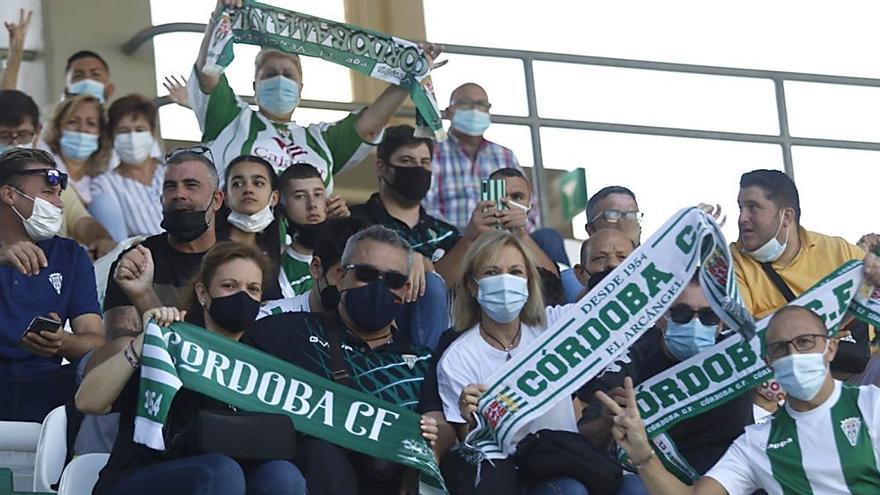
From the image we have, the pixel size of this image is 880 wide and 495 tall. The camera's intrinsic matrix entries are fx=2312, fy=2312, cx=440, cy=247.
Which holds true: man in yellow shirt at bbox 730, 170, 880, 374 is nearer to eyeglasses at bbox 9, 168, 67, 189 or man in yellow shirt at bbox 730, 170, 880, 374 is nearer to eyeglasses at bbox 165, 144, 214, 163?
eyeglasses at bbox 165, 144, 214, 163

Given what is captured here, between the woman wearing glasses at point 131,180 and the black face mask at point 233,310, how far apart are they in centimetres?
317

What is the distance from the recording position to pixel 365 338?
8602 mm

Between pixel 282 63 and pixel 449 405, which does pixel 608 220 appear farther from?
pixel 449 405

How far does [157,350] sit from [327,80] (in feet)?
24.3

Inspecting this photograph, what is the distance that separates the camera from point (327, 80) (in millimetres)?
15086

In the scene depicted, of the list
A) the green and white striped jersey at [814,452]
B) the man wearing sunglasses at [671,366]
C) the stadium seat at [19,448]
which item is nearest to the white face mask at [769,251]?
the man wearing sunglasses at [671,366]

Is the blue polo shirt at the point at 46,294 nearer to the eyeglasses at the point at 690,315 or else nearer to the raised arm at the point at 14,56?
the eyeglasses at the point at 690,315

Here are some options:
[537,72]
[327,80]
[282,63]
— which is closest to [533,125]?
[537,72]

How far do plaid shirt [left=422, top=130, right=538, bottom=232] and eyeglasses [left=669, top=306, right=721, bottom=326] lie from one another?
2374 mm

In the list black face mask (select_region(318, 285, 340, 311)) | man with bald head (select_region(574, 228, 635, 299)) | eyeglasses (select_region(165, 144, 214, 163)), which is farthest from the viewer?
man with bald head (select_region(574, 228, 635, 299))

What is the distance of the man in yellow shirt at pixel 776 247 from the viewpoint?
1019 cm

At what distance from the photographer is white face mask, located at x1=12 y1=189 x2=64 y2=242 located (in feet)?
30.5

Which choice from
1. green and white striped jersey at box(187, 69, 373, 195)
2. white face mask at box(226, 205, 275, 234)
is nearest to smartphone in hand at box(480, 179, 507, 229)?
green and white striped jersey at box(187, 69, 373, 195)

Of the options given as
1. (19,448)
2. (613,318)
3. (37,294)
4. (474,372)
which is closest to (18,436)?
(19,448)
